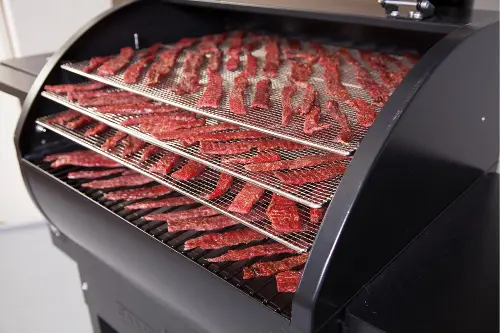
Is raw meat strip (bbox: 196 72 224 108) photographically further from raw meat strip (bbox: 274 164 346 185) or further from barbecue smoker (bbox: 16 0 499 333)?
raw meat strip (bbox: 274 164 346 185)

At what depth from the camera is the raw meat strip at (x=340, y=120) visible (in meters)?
1.11

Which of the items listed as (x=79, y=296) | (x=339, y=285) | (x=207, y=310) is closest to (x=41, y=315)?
(x=79, y=296)

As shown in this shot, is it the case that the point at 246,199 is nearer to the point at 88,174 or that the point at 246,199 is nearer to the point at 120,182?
Answer: the point at 120,182

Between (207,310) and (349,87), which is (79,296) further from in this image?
(349,87)

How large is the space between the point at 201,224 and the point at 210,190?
0.10m

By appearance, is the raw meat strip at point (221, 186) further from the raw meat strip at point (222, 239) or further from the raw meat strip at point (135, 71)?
the raw meat strip at point (135, 71)

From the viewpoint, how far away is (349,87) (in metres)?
1.49

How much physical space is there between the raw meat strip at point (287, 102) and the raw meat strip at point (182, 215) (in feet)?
1.11

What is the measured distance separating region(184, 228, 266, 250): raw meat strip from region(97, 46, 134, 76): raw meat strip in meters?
0.73

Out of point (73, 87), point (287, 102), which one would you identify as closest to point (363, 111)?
point (287, 102)

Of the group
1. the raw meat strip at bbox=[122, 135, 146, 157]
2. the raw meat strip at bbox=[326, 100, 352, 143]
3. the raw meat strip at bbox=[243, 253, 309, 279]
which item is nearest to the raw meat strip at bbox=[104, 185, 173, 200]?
the raw meat strip at bbox=[122, 135, 146, 157]

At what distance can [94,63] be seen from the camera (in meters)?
1.72

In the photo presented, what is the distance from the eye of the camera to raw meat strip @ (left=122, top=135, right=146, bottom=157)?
4.90 ft

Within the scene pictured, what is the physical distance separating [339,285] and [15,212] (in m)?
2.33
